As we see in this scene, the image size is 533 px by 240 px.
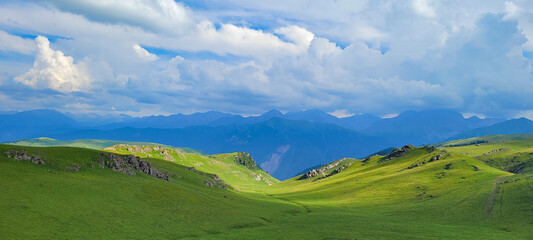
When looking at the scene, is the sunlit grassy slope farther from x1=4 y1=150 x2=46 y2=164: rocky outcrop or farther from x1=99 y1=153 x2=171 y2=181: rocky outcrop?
x1=99 y1=153 x2=171 y2=181: rocky outcrop

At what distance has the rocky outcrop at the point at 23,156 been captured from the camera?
88.9 meters

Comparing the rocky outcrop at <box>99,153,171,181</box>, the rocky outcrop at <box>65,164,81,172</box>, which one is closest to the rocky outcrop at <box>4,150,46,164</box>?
the rocky outcrop at <box>65,164,81,172</box>

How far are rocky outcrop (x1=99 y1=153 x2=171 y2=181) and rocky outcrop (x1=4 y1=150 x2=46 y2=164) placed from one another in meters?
20.9

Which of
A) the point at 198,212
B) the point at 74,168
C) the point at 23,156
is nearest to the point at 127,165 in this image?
the point at 74,168

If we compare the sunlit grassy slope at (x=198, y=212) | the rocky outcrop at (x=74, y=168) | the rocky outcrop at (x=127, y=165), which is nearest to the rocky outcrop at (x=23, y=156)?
the sunlit grassy slope at (x=198, y=212)

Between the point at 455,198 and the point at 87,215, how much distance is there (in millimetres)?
118719

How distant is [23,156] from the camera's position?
90.5m

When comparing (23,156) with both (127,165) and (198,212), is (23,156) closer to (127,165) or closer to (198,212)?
(127,165)

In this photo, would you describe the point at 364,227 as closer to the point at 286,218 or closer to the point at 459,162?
the point at 286,218

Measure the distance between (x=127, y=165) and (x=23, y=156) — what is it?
3780cm

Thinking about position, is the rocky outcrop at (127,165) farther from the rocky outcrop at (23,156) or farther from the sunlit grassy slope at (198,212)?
the rocky outcrop at (23,156)

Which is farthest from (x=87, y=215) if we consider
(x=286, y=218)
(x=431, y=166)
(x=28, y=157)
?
(x=431, y=166)

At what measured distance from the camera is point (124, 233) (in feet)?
215

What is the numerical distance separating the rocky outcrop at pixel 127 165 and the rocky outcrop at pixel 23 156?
68.7 feet
